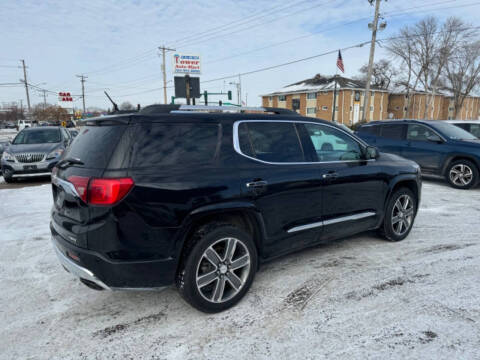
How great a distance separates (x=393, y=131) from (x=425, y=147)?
1044 millimetres

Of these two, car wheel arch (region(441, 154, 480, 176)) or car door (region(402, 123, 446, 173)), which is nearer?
car wheel arch (region(441, 154, 480, 176))

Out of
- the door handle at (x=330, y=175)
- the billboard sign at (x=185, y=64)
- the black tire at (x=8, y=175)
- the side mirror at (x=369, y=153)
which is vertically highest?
the billboard sign at (x=185, y=64)

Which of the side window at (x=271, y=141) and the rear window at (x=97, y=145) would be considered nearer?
→ the rear window at (x=97, y=145)

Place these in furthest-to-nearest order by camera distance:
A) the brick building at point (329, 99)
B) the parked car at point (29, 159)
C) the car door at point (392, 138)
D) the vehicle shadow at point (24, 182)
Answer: the brick building at point (329, 99) → the car door at point (392, 138) → the parked car at point (29, 159) → the vehicle shadow at point (24, 182)

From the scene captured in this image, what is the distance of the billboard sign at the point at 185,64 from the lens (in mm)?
35750

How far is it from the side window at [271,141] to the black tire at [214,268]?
0.79 meters

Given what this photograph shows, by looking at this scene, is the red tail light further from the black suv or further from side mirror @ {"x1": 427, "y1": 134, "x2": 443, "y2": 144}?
side mirror @ {"x1": 427, "y1": 134, "x2": 443, "y2": 144}

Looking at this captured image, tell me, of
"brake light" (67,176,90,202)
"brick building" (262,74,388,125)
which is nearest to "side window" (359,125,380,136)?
"brake light" (67,176,90,202)

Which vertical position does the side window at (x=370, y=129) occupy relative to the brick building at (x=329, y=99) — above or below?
below

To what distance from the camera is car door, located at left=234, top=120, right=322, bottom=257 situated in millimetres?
3006

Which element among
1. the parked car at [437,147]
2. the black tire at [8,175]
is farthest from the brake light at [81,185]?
the parked car at [437,147]

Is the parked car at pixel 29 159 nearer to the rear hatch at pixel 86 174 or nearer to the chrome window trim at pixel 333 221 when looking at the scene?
the rear hatch at pixel 86 174

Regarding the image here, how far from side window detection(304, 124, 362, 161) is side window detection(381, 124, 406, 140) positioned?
6014mm

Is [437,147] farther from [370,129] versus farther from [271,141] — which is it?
[271,141]
